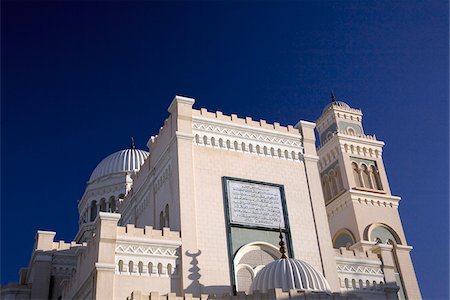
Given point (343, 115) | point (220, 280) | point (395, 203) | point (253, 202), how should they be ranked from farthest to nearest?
point (343, 115) → point (395, 203) → point (253, 202) → point (220, 280)

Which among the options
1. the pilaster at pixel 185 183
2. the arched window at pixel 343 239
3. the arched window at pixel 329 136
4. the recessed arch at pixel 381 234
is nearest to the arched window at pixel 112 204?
the arched window at pixel 329 136

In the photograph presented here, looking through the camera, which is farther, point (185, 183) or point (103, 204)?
point (103, 204)

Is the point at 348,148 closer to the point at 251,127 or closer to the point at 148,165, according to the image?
the point at 251,127

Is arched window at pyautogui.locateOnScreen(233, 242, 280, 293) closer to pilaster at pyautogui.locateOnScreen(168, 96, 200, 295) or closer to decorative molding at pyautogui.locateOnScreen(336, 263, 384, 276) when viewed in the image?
pilaster at pyautogui.locateOnScreen(168, 96, 200, 295)

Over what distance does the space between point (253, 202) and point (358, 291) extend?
5.66 m

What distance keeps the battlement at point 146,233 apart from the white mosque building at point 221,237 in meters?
0.04

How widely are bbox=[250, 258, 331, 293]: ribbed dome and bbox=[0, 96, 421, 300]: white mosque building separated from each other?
4cm

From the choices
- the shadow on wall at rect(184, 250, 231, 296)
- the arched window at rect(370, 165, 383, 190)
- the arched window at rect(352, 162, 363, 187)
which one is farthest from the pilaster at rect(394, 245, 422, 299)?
the shadow on wall at rect(184, 250, 231, 296)

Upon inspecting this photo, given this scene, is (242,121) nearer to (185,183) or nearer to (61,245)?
(185,183)

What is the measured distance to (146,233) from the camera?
2030 cm

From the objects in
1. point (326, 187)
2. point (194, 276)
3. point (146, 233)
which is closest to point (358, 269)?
point (194, 276)

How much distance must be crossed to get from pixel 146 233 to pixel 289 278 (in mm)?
5416

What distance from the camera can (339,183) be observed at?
3422cm

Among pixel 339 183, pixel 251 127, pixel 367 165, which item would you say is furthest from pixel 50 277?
pixel 367 165
